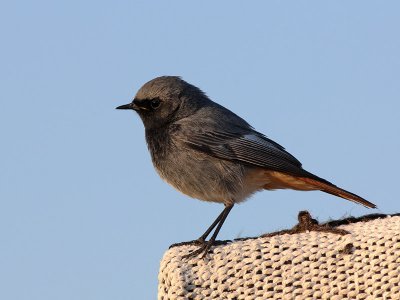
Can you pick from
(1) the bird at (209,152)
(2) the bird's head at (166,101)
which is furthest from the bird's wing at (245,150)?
(2) the bird's head at (166,101)

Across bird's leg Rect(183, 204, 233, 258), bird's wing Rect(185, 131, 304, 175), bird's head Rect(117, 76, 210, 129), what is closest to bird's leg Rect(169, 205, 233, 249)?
bird's leg Rect(183, 204, 233, 258)

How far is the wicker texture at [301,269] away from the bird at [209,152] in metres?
1.76

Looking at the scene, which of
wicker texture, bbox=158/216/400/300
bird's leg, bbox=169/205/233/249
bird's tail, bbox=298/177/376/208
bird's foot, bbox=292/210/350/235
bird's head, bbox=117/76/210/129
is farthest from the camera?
bird's head, bbox=117/76/210/129

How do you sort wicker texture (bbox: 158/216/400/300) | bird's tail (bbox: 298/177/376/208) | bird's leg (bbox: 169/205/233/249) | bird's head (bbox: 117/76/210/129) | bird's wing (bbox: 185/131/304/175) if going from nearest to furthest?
wicker texture (bbox: 158/216/400/300) < bird's leg (bbox: 169/205/233/249) < bird's tail (bbox: 298/177/376/208) < bird's wing (bbox: 185/131/304/175) < bird's head (bbox: 117/76/210/129)

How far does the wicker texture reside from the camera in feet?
10.8

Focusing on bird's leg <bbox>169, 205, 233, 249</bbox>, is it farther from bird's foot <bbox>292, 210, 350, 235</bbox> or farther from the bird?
bird's foot <bbox>292, 210, 350, 235</bbox>

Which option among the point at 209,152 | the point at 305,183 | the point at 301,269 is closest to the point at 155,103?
the point at 209,152

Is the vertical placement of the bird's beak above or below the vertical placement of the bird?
above

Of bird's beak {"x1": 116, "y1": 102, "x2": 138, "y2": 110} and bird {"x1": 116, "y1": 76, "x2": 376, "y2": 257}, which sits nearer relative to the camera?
bird {"x1": 116, "y1": 76, "x2": 376, "y2": 257}

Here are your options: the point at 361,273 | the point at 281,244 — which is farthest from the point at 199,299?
the point at 361,273

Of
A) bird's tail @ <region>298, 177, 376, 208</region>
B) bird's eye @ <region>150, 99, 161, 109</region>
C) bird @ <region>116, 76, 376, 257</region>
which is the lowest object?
bird's tail @ <region>298, 177, 376, 208</region>

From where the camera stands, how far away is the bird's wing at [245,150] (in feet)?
18.6

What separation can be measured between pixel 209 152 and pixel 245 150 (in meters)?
0.29

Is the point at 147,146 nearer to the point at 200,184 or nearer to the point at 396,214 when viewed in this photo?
the point at 200,184
